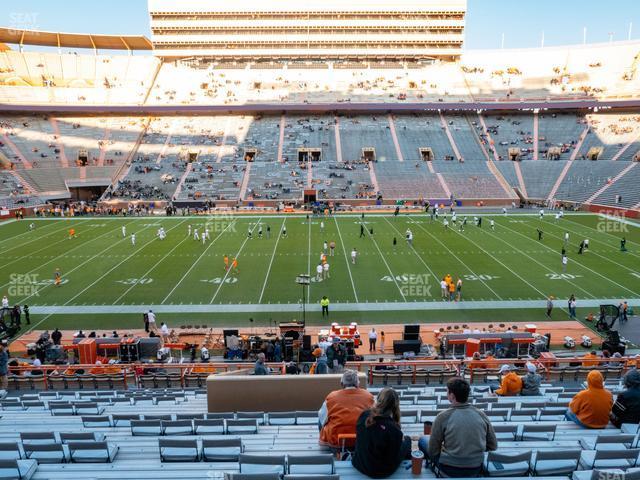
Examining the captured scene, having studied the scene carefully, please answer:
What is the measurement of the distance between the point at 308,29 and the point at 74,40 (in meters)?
40.6

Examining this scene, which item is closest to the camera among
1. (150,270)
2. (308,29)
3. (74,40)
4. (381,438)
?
(381,438)

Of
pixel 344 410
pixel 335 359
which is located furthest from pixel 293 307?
pixel 344 410

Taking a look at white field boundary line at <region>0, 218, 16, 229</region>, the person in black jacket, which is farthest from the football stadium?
white field boundary line at <region>0, 218, 16, 229</region>

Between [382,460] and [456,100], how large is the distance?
72785mm

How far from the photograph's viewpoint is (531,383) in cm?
850

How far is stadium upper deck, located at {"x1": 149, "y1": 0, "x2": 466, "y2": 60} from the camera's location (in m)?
83.1

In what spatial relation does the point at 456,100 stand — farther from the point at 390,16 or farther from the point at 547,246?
the point at 547,246

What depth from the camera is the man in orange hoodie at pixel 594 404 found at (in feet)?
18.7

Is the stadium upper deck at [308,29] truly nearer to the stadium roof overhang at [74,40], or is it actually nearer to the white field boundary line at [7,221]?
the stadium roof overhang at [74,40]

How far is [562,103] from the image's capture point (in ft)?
211

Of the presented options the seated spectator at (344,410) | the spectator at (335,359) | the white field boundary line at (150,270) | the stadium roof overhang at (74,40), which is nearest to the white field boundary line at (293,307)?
the white field boundary line at (150,270)

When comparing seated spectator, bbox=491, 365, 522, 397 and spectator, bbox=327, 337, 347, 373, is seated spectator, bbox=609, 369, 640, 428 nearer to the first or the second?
seated spectator, bbox=491, 365, 522, 397

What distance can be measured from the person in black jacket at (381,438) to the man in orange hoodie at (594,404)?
305 cm

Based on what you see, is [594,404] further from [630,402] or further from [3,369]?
[3,369]
